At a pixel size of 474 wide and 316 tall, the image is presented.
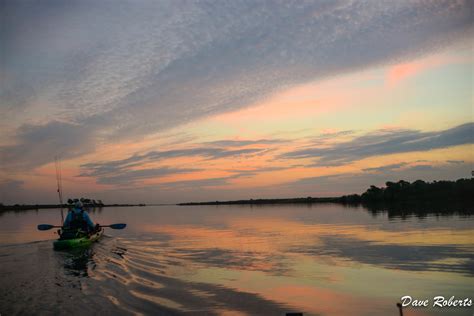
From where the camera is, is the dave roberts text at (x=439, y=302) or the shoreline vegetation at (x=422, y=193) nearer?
the dave roberts text at (x=439, y=302)

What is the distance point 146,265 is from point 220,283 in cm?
608

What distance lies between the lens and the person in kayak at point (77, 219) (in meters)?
26.2

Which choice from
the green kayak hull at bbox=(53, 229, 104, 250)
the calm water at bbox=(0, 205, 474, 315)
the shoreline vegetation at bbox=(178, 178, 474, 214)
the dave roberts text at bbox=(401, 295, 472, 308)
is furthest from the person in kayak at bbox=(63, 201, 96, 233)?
the shoreline vegetation at bbox=(178, 178, 474, 214)

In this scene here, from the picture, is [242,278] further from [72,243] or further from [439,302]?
[72,243]

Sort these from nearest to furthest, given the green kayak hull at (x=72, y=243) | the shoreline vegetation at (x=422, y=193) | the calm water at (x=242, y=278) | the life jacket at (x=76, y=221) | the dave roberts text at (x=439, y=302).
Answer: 1. the dave roberts text at (x=439, y=302)
2. the calm water at (x=242, y=278)
3. the green kayak hull at (x=72, y=243)
4. the life jacket at (x=76, y=221)
5. the shoreline vegetation at (x=422, y=193)

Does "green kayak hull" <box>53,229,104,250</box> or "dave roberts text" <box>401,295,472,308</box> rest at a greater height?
"green kayak hull" <box>53,229,104,250</box>

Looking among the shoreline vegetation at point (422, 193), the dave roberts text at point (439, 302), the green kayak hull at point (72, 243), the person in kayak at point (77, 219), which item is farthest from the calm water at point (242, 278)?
the shoreline vegetation at point (422, 193)

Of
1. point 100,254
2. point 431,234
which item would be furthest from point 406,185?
point 100,254

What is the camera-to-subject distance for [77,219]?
1048 inches

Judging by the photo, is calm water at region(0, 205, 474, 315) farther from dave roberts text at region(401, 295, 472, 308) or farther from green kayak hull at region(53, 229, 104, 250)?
green kayak hull at region(53, 229, 104, 250)

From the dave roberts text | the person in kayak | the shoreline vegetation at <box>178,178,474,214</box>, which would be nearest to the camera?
the dave roberts text

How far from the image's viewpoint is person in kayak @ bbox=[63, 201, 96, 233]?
2618cm

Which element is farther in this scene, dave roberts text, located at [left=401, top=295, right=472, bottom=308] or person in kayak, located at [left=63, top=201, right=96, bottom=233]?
person in kayak, located at [left=63, top=201, right=96, bottom=233]

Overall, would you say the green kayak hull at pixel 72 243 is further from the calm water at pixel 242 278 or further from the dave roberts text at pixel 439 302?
the dave roberts text at pixel 439 302
